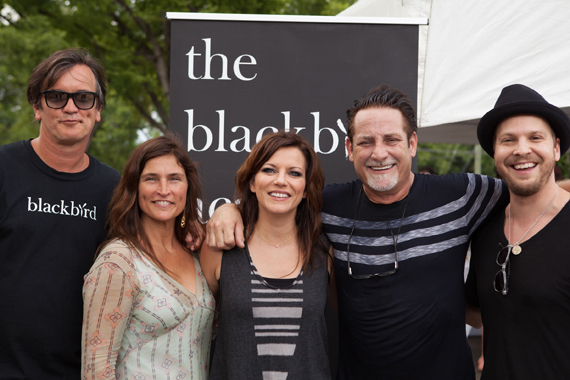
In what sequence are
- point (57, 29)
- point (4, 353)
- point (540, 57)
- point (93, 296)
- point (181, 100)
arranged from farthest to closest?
point (57, 29)
point (540, 57)
point (181, 100)
point (4, 353)
point (93, 296)

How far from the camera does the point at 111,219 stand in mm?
2477

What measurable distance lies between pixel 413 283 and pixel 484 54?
1.91 m

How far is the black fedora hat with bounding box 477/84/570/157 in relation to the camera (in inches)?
91.8

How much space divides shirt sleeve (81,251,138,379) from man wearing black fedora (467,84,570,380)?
1.53 metres

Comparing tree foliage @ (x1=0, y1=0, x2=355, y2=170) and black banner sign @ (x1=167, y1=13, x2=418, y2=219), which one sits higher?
tree foliage @ (x1=0, y1=0, x2=355, y2=170)

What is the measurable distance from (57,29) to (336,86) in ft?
29.0

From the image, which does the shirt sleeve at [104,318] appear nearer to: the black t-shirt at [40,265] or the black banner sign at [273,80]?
the black t-shirt at [40,265]

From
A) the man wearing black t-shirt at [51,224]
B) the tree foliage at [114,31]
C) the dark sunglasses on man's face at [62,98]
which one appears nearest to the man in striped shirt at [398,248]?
the man wearing black t-shirt at [51,224]

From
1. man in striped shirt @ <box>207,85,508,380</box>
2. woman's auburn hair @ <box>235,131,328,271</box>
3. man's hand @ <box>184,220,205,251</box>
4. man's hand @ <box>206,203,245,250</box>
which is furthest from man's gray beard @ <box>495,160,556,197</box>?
man's hand @ <box>184,220,205,251</box>

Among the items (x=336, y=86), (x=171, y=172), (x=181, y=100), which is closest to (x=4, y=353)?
(x=171, y=172)

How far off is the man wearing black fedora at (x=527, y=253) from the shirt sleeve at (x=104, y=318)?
5.03 feet

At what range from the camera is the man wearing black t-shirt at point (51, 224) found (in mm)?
2393

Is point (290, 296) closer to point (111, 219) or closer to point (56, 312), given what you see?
point (111, 219)

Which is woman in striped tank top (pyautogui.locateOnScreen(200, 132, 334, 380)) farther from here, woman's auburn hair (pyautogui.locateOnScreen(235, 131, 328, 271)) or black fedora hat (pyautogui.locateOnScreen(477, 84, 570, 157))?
black fedora hat (pyautogui.locateOnScreen(477, 84, 570, 157))
